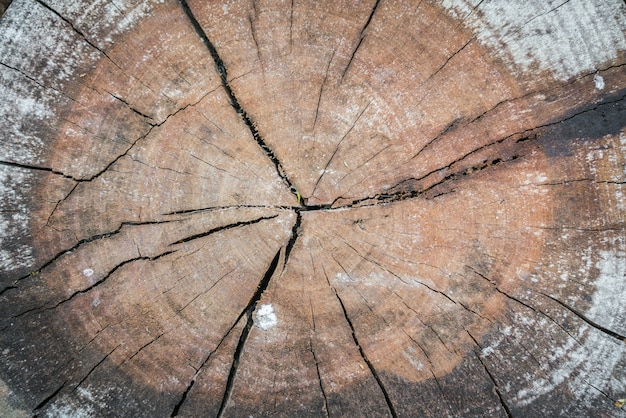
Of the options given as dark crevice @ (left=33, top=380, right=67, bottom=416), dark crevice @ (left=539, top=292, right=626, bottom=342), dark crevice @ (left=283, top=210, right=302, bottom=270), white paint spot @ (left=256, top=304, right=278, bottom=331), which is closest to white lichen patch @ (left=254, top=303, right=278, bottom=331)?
white paint spot @ (left=256, top=304, right=278, bottom=331)

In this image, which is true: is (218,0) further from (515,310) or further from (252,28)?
(515,310)

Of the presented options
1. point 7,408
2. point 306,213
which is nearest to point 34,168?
point 7,408

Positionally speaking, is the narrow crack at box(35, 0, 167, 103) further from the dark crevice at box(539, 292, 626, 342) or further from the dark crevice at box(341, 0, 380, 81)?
the dark crevice at box(539, 292, 626, 342)

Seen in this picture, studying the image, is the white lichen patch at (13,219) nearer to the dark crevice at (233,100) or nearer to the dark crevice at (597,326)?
the dark crevice at (233,100)

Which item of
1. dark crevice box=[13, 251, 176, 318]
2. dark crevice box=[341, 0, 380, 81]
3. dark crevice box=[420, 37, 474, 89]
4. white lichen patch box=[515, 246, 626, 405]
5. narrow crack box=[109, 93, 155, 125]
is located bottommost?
white lichen patch box=[515, 246, 626, 405]

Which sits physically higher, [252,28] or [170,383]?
[252,28]

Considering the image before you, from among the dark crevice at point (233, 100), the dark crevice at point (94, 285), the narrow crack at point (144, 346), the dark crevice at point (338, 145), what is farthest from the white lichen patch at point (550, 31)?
the narrow crack at point (144, 346)

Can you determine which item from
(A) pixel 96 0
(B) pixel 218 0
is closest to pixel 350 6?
(B) pixel 218 0
